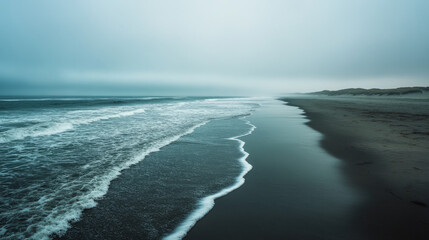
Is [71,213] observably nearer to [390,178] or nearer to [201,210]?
[201,210]

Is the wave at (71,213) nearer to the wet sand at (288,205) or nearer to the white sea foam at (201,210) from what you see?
the white sea foam at (201,210)

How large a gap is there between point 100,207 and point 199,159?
350 cm

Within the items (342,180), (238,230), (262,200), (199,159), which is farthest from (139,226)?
(342,180)

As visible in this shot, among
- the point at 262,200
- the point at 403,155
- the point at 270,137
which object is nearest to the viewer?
the point at 262,200

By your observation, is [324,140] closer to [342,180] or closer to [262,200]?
[342,180]

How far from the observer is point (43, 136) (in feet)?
36.6

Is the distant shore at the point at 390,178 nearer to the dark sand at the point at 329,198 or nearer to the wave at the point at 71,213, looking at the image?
the dark sand at the point at 329,198

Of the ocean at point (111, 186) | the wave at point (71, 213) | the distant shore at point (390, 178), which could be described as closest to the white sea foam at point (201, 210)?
the ocean at point (111, 186)

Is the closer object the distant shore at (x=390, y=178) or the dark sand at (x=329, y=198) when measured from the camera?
the dark sand at (x=329, y=198)

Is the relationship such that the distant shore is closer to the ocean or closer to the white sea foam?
the white sea foam

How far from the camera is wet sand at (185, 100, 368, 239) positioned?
10.6 feet

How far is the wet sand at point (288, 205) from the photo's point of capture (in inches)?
127

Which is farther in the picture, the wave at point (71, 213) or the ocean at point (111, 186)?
the ocean at point (111, 186)

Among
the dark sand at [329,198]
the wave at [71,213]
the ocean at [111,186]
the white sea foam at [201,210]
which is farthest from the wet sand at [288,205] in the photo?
the wave at [71,213]
